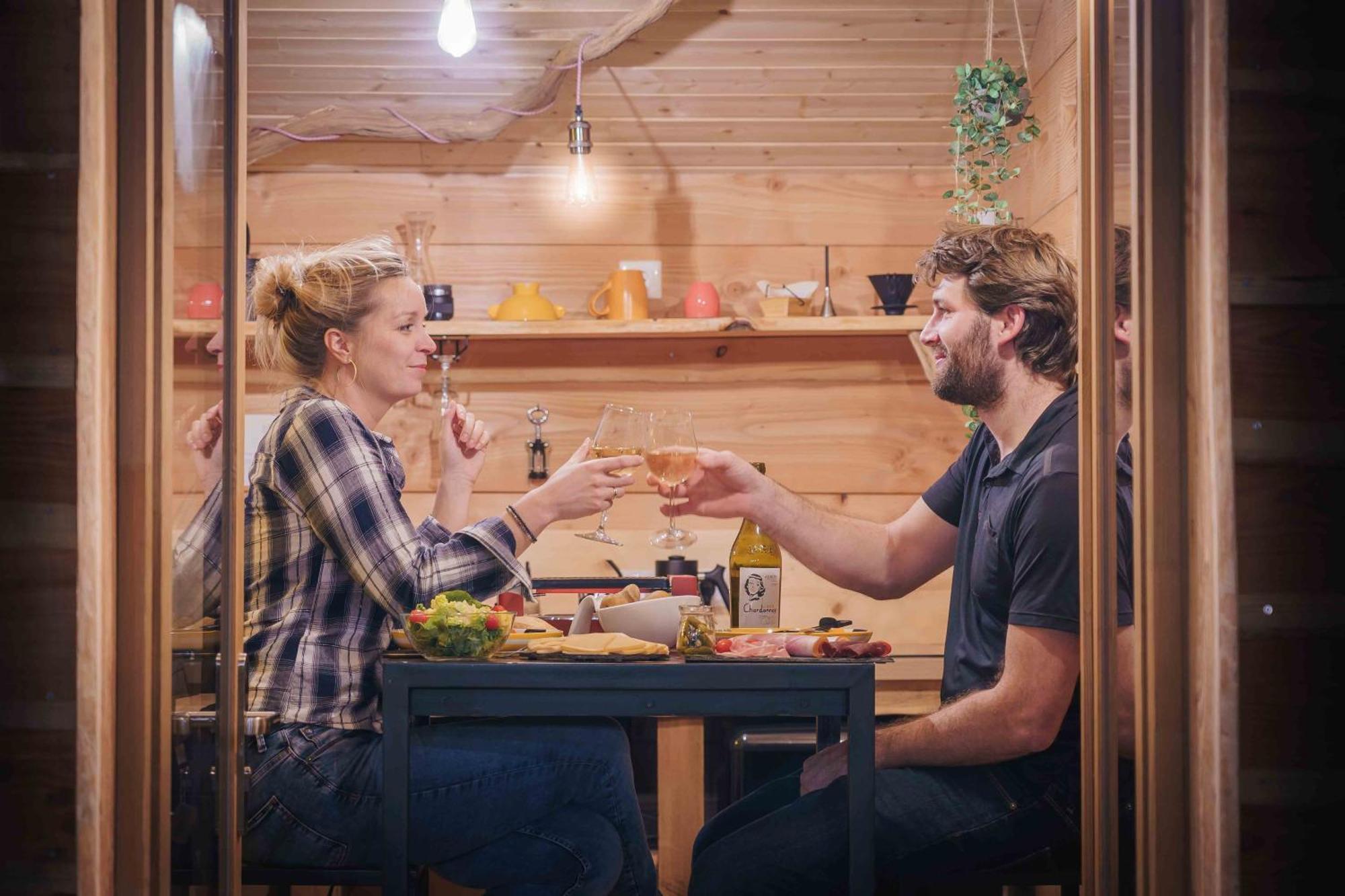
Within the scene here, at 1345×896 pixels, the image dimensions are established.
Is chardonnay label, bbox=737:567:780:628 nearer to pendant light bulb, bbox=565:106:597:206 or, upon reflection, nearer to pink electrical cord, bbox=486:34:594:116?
pendant light bulb, bbox=565:106:597:206

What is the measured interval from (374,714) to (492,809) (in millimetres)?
262

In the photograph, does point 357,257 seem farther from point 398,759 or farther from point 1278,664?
point 1278,664

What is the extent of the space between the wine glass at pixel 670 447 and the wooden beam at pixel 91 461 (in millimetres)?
824

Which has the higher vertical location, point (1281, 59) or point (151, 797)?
point (1281, 59)

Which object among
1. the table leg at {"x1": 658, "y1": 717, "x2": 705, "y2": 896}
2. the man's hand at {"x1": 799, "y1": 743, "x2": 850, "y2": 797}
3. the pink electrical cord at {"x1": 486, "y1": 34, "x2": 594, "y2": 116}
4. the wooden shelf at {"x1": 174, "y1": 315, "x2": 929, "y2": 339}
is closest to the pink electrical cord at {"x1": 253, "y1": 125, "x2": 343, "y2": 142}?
the pink electrical cord at {"x1": 486, "y1": 34, "x2": 594, "y2": 116}

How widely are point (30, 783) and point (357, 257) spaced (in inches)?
46.7

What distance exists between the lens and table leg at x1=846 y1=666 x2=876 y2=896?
152cm

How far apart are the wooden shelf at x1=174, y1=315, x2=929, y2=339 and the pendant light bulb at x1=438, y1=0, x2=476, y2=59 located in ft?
3.50

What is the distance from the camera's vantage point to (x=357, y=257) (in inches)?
89.0

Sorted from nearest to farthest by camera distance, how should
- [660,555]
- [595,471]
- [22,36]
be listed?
[22,36], [595,471], [660,555]

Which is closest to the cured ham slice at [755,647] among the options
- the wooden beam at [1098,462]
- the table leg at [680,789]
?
the wooden beam at [1098,462]

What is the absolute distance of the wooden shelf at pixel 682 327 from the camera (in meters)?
3.66

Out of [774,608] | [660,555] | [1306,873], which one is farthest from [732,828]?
[660,555]

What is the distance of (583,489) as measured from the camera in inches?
75.4
